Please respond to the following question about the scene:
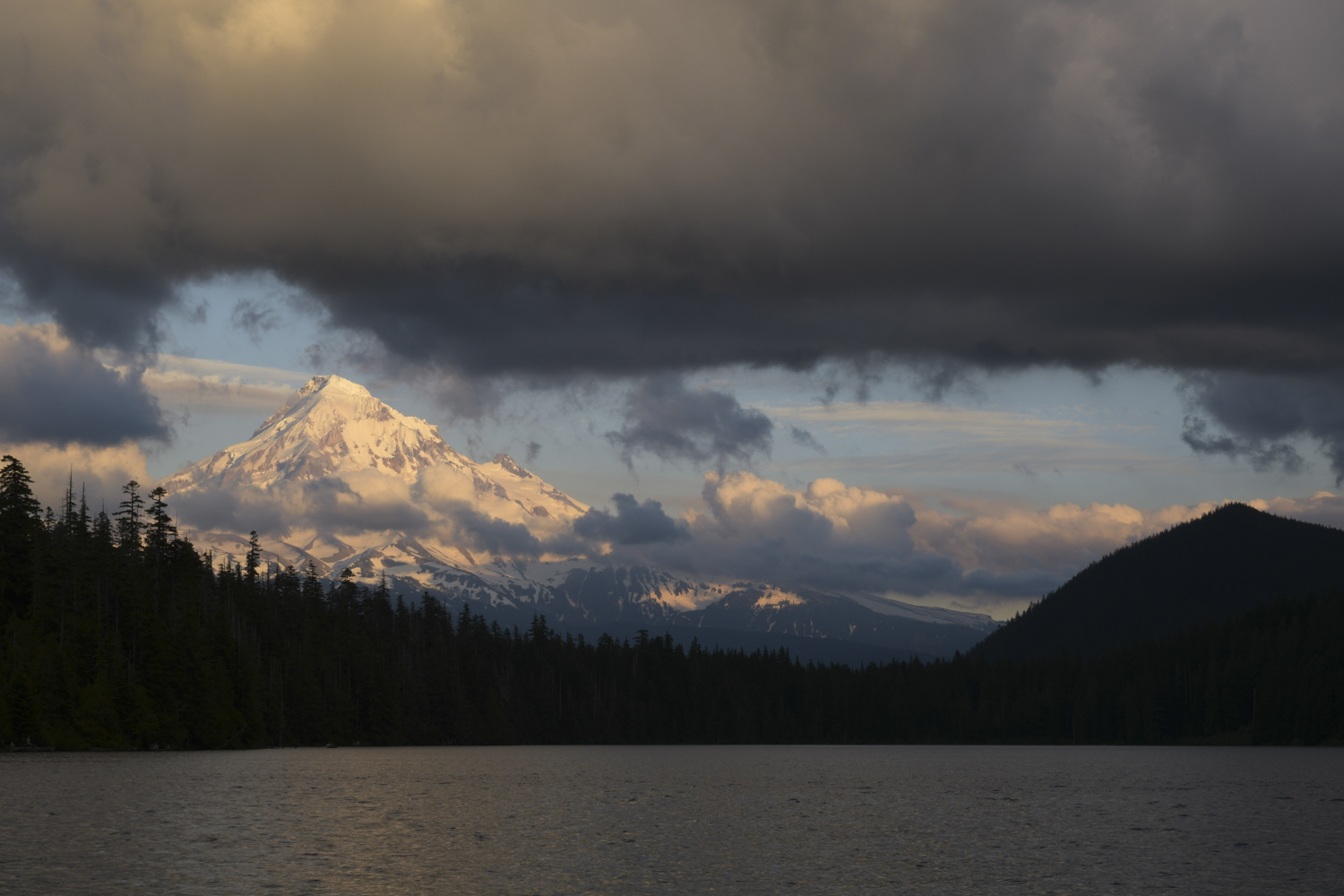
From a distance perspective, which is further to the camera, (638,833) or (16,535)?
(16,535)

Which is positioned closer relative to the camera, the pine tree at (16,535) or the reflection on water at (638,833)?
the reflection on water at (638,833)

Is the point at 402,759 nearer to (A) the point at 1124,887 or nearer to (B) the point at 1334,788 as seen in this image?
(B) the point at 1334,788

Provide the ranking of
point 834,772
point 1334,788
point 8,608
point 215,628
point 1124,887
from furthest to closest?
1. point 215,628
2. point 8,608
3. point 834,772
4. point 1334,788
5. point 1124,887

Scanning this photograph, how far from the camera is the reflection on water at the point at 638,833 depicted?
55.1 m

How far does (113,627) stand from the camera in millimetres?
183625

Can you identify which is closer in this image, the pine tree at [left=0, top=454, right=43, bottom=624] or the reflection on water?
the reflection on water

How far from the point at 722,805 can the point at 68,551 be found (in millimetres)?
127243

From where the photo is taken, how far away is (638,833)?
7675cm

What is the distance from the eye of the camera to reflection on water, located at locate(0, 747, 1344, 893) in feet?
181

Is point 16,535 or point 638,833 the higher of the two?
point 16,535

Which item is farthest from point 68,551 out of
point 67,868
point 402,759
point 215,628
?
point 67,868

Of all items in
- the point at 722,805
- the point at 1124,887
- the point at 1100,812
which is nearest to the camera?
the point at 1124,887

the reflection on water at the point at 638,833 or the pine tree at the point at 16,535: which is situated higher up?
the pine tree at the point at 16,535

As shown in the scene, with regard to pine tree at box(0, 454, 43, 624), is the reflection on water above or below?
below
